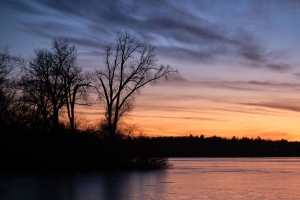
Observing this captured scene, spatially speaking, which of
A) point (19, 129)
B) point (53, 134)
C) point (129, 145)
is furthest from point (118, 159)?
point (19, 129)

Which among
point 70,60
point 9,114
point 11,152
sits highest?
point 70,60

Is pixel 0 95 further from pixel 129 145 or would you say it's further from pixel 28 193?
pixel 28 193

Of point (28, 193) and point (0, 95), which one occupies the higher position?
point (0, 95)

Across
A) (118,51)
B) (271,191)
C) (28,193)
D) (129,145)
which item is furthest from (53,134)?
(271,191)

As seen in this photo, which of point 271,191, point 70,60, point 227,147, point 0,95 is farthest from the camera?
point 227,147

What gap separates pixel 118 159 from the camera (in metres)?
41.7

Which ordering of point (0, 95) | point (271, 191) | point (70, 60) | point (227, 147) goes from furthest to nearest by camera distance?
point (227, 147) → point (70, 60) → point (0, 95) → point (271, 191)

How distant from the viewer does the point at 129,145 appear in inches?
1674

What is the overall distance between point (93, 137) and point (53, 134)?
10.6ft

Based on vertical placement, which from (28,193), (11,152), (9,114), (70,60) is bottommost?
(28,193)

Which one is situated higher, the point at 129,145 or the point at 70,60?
the point at 70,60

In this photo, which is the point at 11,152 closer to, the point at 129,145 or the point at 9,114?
the point at 9,114

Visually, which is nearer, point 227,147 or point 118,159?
point 118,159

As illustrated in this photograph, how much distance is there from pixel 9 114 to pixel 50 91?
530cm
